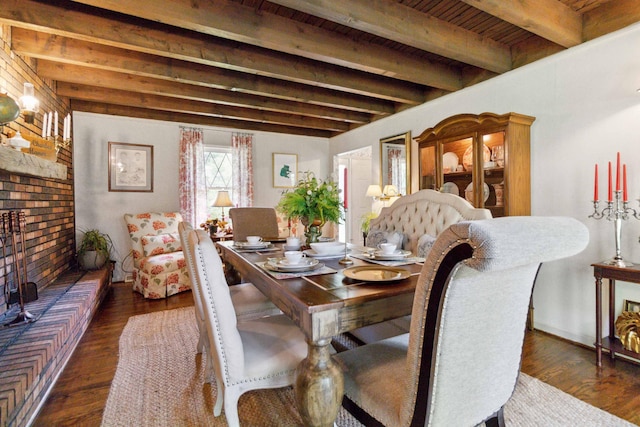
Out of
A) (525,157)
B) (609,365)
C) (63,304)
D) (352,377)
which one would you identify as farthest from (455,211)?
(63,304)

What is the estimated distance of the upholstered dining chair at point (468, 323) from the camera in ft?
2.34

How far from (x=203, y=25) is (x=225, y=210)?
3431 millimetres

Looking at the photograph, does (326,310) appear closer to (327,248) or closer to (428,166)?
(327,248)

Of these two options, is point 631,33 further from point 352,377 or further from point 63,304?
point 63,304

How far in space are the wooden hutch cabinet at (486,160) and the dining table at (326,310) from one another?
1.86 m

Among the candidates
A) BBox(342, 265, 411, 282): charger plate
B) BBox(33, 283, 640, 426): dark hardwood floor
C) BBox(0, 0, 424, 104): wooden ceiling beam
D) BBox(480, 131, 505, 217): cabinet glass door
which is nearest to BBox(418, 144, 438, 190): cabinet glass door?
BBox(480, 131, 505, 217): cabinet glass door

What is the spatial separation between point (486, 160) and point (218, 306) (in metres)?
2.69

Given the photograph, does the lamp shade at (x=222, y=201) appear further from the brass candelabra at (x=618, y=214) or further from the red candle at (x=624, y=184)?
the red candle at (x=624, y=184)

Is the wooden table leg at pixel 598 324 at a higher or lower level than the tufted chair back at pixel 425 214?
lower

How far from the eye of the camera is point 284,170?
5.60m

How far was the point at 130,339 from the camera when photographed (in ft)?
8.39

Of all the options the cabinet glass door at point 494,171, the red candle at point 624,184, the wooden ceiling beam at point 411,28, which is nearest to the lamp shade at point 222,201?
the wooden ceiling beam at point 411,28

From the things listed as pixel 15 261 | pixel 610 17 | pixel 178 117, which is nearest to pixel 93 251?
pixel 15 261

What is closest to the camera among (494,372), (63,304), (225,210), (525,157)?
(494,372)
